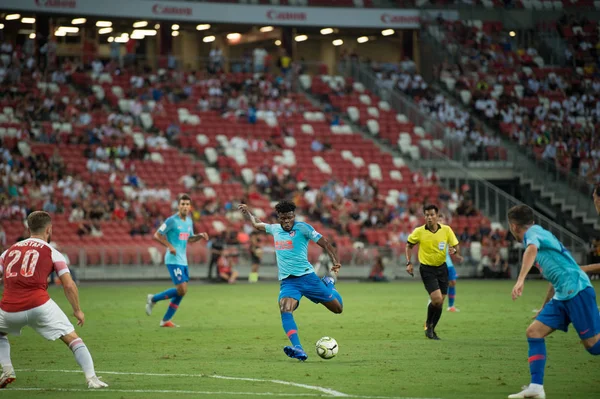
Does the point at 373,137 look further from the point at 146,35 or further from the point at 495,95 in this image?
the point at 146,35

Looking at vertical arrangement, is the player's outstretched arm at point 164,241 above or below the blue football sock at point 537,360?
above

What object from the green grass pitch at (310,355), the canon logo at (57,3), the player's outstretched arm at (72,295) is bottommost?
the green grass pitch at (310,355)

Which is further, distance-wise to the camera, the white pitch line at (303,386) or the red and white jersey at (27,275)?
the red and white jersey at (27,275)

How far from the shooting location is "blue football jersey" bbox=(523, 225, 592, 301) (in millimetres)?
10062

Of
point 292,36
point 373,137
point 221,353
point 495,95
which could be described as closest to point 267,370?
point 221,353

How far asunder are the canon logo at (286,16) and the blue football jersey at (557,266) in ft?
142

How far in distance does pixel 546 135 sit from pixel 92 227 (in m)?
22.3

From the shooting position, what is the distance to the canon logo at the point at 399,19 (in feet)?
179

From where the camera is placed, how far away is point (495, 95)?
166ft

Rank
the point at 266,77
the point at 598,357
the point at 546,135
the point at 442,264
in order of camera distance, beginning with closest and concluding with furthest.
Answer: the point at 598,357
the point at 442,264
the point at 546,135
the point at 266,77

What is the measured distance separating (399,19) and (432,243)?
128ft

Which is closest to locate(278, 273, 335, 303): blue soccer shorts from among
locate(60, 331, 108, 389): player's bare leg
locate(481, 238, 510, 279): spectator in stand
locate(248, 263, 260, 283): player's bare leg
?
locate(60, 331, 108, 389): player's bare leg

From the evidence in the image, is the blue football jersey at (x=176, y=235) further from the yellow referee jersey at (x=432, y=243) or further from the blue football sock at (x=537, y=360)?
the blue football sock at (x=537, y=360)

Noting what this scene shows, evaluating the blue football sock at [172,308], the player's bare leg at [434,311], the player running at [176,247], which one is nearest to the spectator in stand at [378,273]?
the player running at [176,247]
